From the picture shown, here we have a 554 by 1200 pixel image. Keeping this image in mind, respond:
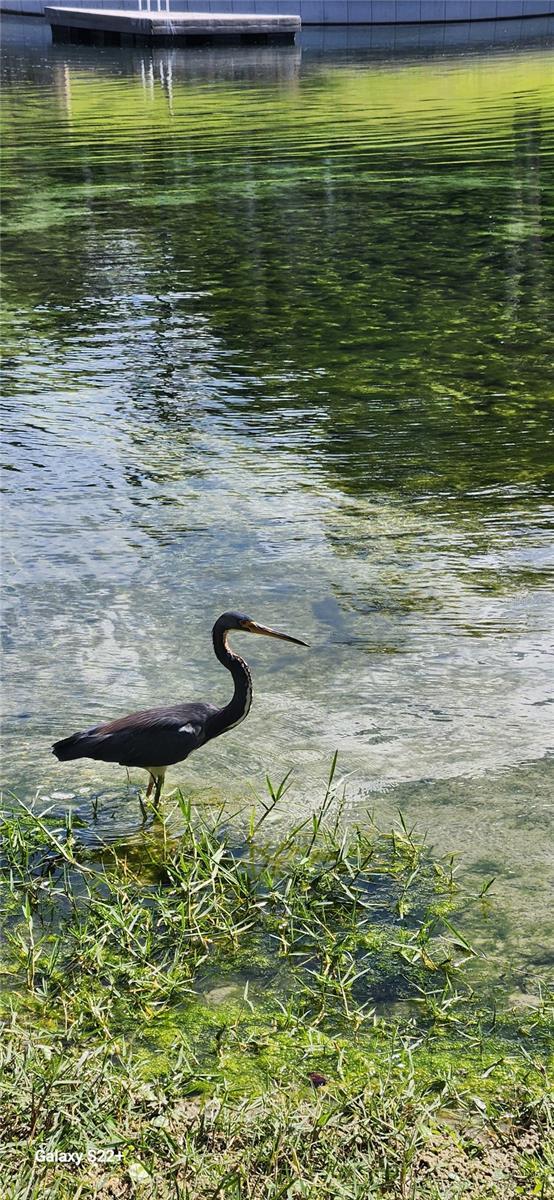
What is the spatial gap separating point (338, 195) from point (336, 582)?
9.21 meters

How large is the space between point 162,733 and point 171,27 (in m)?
29.1

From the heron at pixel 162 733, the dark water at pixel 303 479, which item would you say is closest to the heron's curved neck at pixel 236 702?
the heron at pixel 162 733

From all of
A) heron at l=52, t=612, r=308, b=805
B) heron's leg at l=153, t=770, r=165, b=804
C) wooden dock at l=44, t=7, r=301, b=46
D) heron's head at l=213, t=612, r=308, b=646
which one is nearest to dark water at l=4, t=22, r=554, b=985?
heron's leg at l=153, t=770, r=165, b=804

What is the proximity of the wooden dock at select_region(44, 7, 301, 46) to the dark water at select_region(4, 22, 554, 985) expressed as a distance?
16.1m

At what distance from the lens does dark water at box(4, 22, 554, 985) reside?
451cm

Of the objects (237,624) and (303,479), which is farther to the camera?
(303,479)

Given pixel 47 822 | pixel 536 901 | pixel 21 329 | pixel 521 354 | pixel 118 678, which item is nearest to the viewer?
pixel 536 901

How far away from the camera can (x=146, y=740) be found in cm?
393

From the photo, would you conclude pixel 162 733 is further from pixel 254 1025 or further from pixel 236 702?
pixel 254 1025

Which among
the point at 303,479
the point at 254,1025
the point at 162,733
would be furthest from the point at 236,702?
the point at 303,479

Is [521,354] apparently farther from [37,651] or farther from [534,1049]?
[534,1049]

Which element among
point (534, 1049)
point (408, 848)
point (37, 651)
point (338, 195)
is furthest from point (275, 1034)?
point (338, 195)

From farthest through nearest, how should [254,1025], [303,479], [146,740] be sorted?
[303,479]
[146,740]
[254,1025]

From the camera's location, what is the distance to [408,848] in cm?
394
